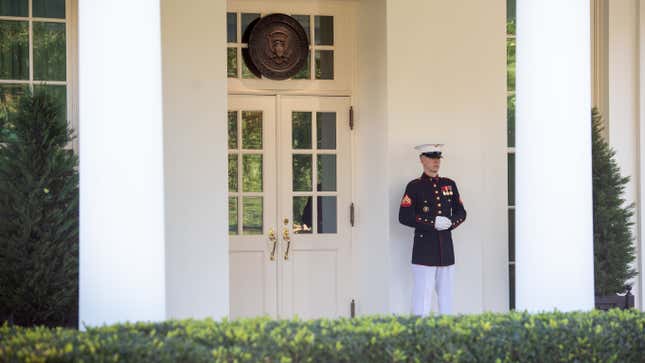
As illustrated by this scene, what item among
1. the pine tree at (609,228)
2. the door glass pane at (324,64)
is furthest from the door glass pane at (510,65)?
the door glass pane at (324,64)

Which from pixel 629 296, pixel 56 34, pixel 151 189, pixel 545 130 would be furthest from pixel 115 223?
pixel 629 296

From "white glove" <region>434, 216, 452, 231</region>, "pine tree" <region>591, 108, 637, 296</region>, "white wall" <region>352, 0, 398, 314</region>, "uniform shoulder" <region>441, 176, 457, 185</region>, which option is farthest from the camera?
"white wall" <region>352, 0, 398, 314</region>

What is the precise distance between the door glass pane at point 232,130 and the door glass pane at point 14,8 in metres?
2.19

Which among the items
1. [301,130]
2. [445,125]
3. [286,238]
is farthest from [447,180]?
[286,238]

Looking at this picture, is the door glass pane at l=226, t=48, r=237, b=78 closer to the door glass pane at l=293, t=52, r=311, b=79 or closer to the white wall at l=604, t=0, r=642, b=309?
the door glass pane at l=293, t=52, r=311, b=79

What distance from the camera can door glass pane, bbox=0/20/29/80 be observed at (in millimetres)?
7922

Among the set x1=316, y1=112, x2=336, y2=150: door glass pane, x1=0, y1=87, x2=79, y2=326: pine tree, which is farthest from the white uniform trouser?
x1=0, y1=87, x2=79, y2=326: pine tree

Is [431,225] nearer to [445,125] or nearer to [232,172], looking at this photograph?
[445,125]

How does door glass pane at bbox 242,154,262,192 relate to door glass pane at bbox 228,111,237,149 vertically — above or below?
below

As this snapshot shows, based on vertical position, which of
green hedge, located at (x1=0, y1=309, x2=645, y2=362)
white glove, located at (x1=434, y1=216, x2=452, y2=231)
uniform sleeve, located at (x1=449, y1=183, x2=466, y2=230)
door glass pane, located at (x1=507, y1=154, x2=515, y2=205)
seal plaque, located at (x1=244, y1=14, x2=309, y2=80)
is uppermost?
seal plaque, located at (x1=244, y1=14, x2=309, y2=80)

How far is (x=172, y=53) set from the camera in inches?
302

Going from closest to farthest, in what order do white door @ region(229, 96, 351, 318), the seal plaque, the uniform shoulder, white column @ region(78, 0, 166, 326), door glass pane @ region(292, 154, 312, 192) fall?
1. white column @ region(78, 0, 166, 326)
2. the uniform shoulder
3. the seal plaque
4. white door @ region(229, 96, 351, 318)
5. door glass pane @ region(292, 154, 312, 192)

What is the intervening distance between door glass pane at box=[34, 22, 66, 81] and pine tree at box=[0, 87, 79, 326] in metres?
1.10

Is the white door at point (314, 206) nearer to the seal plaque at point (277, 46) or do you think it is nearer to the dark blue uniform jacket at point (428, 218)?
the seal plaque at point (277, 46)
